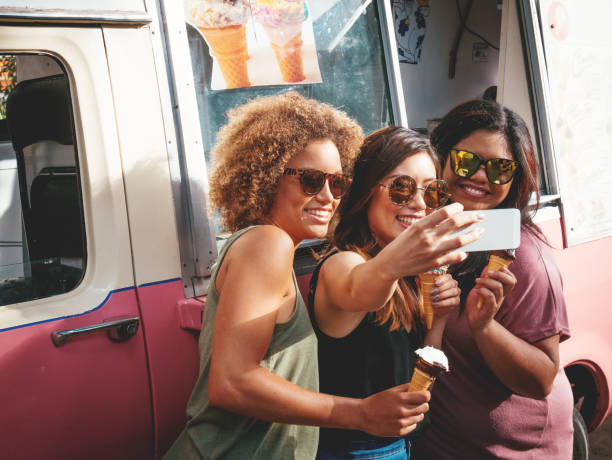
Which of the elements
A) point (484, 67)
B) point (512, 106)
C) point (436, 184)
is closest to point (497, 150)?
point (436, 184)

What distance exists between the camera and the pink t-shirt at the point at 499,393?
2.03 meters

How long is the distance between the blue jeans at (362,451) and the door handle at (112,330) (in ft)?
2.32

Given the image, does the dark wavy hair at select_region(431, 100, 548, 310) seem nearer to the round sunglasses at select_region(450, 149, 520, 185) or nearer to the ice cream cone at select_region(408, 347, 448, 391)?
the round sunglasses at select_region(450, 149, 520, 185)

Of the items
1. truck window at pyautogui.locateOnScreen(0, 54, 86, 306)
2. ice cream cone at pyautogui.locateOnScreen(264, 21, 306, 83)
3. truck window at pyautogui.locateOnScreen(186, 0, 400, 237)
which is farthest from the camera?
truck window at pyautogui.locateOnScreen(186, 0, 400, 237)

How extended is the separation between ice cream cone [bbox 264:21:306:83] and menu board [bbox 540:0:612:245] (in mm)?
1524

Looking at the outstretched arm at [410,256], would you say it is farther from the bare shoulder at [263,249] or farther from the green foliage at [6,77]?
the green foliage at [6,77]

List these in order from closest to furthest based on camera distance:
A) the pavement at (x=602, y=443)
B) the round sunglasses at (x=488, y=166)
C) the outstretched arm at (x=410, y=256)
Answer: the outstretched arm at (x=410, y=256), the round sunglasses at (x=488, y=166), the pavement at (x=602, y=443)

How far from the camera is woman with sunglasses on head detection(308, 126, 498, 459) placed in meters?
1.27

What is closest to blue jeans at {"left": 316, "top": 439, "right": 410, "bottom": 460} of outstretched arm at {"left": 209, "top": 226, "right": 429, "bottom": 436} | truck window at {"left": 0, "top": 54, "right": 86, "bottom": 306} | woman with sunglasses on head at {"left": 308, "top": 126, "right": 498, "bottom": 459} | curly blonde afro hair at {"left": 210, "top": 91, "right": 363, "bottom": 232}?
woman with sunglasses on head at {"left": 308, "top": 126, "right": 498, "bottom": 459}

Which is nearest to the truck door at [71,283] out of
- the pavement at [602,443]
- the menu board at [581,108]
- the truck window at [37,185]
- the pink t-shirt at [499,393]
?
the truck window at [37,185]

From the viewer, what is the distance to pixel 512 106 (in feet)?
11.2

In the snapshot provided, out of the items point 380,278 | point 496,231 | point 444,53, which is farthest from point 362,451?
point 444,53

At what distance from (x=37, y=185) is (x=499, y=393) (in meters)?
1.78

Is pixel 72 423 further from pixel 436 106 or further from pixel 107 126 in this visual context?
pixel 436 106
